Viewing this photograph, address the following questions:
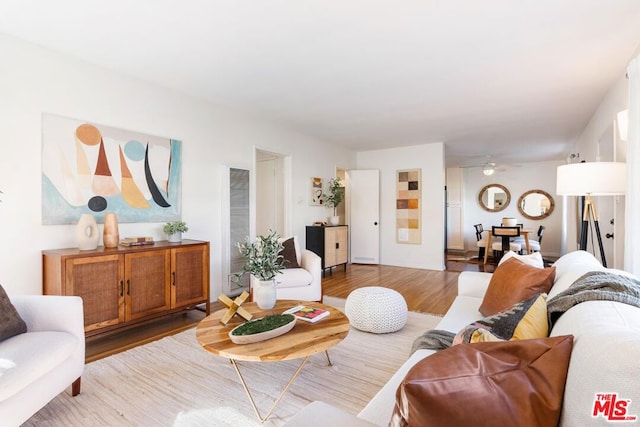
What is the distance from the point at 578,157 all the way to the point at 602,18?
4.58 metres

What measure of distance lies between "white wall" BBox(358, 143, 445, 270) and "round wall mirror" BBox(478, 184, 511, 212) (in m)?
3.80

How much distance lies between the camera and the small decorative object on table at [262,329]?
1757mm

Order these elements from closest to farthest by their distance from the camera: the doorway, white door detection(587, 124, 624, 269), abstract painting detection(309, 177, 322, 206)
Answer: white door detection(587, 124, 624, 269) → the doorway → abstract painting detection(309, 177, 322, 206)

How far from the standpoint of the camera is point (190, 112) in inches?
149

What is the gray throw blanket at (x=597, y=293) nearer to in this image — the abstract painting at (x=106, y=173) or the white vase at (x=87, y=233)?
the white vase at (x=87, y=233)

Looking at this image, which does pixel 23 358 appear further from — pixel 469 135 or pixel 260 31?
pixel 469 135

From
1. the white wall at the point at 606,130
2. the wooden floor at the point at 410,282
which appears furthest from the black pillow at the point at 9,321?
the white wall at the point at 606,130

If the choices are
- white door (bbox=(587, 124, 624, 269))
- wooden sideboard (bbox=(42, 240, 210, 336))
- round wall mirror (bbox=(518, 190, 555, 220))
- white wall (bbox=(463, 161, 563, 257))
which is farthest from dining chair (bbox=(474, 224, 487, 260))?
wooden sideboard (bbox=(42, 240, 210, 336))

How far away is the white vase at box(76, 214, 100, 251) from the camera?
105 inches

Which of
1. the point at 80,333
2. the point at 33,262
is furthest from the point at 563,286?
the point at 33,262

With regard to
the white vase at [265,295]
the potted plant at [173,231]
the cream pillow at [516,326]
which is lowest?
the white vase at [265,295]

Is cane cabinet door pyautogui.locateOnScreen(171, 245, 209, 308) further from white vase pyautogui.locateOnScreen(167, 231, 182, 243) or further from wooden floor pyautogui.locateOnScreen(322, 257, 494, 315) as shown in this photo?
wooden floor pyautogui.locateOnScreen(322, 257, 494, 315)

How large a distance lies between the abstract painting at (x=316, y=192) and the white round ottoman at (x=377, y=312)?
302 cm

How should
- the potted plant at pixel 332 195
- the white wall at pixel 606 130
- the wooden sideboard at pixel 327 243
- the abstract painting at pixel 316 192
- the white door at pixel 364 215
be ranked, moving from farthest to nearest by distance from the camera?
the white door at pixel 364 215 → the potted plant at pixel 332 195 → the abstract painting at pixel 316 192 → the wooden sideboard at pixel 327 243 → the white wall at pixel 606 130
